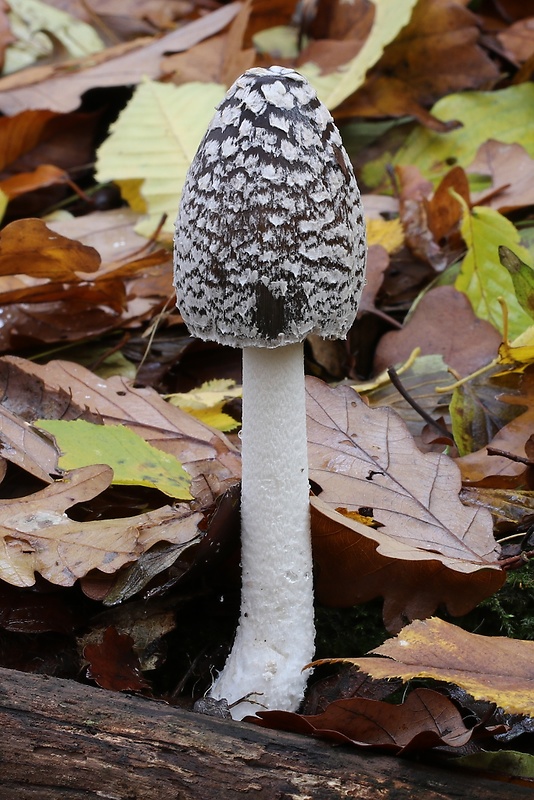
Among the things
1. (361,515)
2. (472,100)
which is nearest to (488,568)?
(361,515)

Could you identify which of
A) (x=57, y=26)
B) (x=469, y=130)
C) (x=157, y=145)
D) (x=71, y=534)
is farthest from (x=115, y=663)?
(x=57, y=26)

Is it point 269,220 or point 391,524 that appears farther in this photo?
point 391,524

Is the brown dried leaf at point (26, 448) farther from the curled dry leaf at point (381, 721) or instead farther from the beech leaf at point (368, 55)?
the beech leaf at point (368, 55)

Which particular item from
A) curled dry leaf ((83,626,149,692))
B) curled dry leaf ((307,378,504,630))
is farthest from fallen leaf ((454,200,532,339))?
curled dry leaf ((83,626,149,692))

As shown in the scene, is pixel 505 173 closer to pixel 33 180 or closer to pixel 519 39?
pixel 519 39

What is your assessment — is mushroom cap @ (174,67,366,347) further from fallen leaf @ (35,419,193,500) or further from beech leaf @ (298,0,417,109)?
beech leaf @ (298,0,417,109)

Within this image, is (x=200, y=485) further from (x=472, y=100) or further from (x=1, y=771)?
(x=472, y=100)

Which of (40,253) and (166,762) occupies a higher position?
(40,253)
